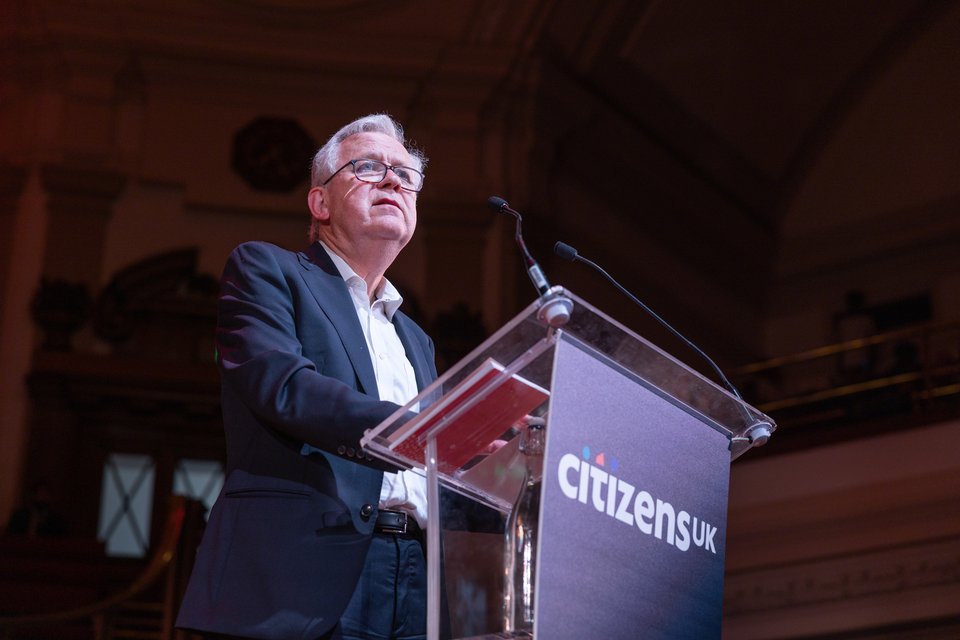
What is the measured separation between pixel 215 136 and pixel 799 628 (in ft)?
17.7

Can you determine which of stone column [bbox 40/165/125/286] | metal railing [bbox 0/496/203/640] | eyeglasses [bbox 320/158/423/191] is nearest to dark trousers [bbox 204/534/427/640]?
eyeglasses [bbox 320/158/423/191]

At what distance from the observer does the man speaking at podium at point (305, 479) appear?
195 cm

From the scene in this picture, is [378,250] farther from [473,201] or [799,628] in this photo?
[473,201]

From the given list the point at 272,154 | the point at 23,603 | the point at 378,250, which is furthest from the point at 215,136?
the point at 378,250

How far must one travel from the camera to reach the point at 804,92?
37.1 feet

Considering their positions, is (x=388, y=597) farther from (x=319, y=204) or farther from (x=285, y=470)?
(x=319, y=204)

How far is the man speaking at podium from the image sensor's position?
1946mm

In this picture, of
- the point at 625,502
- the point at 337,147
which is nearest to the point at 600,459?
the point at 625,502

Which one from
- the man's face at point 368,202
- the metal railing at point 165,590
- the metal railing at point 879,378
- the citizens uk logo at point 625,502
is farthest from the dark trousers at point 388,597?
the metal railing at point 879,378

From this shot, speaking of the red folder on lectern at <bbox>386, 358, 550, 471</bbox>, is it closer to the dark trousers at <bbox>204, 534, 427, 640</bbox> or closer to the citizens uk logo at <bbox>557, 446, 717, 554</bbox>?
the citizens uk logo at <bbox>557, 446, 717, 554</bbox>

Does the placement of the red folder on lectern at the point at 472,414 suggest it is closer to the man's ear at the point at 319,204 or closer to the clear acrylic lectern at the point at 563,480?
the clear acrylic lectern at the point at 563,480

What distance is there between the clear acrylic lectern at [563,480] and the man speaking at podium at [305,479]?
15 cm

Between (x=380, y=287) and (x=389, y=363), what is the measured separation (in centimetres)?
24

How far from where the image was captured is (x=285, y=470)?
2.08 m
